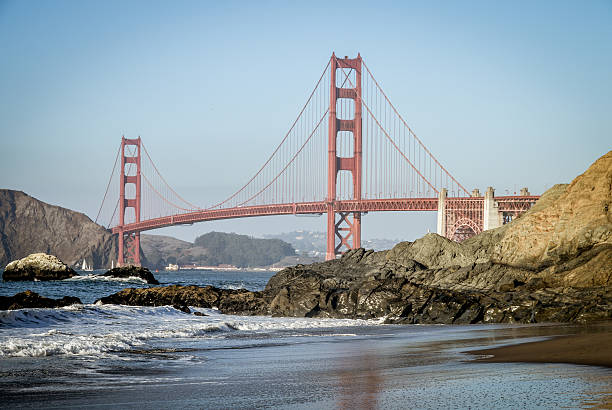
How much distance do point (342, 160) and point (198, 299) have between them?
49.4m

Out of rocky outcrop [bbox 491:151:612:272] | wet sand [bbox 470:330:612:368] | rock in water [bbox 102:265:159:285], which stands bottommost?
wet sand [bbox 470:330:612:368]

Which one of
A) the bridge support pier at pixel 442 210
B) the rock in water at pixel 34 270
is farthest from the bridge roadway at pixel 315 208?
the rock in water at pixel 34 270

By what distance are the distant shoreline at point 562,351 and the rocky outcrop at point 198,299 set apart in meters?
11.9

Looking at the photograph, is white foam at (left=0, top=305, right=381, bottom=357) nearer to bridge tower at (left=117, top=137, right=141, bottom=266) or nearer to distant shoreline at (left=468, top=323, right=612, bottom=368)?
distant shoreline at (left=468, top=323, right=612, bottom=368)

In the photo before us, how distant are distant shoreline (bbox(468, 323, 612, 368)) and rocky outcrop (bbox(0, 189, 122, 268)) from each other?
115855mm

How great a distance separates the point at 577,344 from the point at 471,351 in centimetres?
156

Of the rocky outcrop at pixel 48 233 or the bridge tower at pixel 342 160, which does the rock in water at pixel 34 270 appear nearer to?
the bridge tower at pixel 342 160

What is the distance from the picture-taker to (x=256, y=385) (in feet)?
25.9

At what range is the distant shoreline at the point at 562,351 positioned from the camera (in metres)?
9.09

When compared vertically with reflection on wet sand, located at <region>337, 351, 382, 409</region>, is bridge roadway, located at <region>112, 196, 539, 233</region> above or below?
above

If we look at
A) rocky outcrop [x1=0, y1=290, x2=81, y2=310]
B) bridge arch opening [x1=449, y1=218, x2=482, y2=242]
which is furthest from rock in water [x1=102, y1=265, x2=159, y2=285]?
rocky outcrop [x1=0, y1=290, x2=81, y2=310]

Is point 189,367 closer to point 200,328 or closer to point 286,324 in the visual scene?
point 200,328

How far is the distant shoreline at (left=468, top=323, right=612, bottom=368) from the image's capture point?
358 inches

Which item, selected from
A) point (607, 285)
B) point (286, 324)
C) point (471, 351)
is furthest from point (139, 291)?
point (471, 351)
